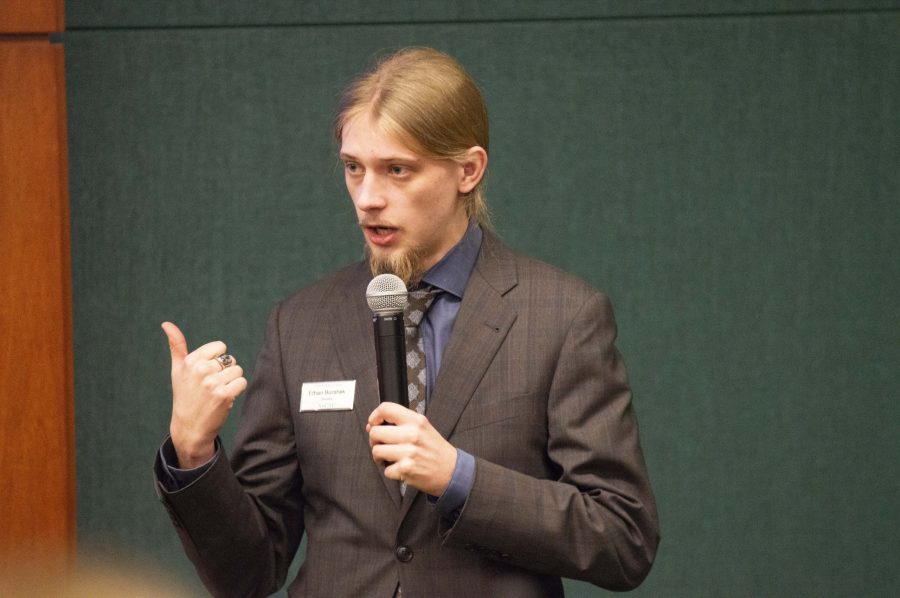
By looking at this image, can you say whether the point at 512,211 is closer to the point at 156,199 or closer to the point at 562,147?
the point at 562,147

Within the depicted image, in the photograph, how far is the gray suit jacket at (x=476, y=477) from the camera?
174 centimetres

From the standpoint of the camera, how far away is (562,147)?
10.8ft

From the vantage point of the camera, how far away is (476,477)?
66.3 inches

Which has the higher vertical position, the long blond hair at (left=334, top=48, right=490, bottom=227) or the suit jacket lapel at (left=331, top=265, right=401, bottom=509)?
the long blond hair at (left=334, top=48, right=490, bottom=227)

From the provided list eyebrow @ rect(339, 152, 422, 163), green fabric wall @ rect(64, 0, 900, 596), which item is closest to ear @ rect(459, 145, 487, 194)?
eyebrow @ rect(339, 152, 422, 163)

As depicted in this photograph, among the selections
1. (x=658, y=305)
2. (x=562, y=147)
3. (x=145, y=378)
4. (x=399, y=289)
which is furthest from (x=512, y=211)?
(x=399, y=289)

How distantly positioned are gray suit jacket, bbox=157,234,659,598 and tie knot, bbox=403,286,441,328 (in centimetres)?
7

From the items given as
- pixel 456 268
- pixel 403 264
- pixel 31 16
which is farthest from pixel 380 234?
pixel 31 16

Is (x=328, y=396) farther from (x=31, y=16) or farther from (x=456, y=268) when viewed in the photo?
(x=31, y=16)

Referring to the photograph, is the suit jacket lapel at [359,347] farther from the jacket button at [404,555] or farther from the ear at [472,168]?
the ear at [472,168]

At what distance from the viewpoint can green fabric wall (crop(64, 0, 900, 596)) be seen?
327 cm

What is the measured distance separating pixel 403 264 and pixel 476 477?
39 cm

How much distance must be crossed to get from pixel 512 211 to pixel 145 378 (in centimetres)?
116

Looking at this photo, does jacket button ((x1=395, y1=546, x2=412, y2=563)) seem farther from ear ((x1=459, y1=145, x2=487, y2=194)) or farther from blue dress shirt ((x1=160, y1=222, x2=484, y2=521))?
ear ((x1=459, y1=145, x2=487, y2=194))
